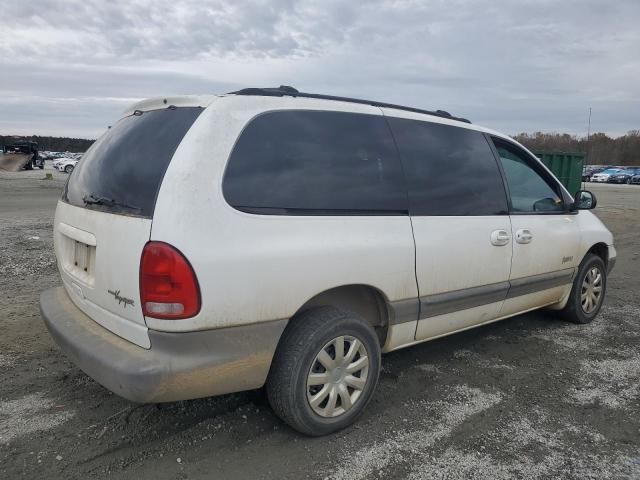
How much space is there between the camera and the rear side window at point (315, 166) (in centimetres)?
262

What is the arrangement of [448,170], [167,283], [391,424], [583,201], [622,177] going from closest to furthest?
[167,283], [391,424], [448,170], [583,201], [622,177]

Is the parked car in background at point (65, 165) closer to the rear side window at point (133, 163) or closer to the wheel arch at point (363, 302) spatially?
the rear side window at point (133, 163)

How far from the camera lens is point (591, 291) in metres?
5.07

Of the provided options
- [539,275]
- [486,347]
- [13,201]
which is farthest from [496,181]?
[13,201]

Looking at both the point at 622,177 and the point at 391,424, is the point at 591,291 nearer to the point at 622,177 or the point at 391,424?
the point at 391,424

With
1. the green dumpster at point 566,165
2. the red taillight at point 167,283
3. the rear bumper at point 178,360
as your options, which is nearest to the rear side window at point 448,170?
the rear bumper at point 178,360

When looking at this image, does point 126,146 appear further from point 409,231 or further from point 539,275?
point 539,275

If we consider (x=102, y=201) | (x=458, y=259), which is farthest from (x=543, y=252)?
(x=102, y=201)

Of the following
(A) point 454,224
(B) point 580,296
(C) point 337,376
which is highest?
(A) point 454,224

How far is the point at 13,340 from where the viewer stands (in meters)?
4.19

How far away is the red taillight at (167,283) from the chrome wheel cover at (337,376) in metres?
0.79

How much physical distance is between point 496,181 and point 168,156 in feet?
8.04

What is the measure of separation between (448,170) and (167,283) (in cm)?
206

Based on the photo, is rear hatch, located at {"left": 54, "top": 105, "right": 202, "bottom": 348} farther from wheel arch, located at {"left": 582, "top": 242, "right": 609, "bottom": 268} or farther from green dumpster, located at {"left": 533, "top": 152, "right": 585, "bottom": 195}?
green dumpster, located at {"left": 533, "top": 152, "right": 585, "bottom": 195}
